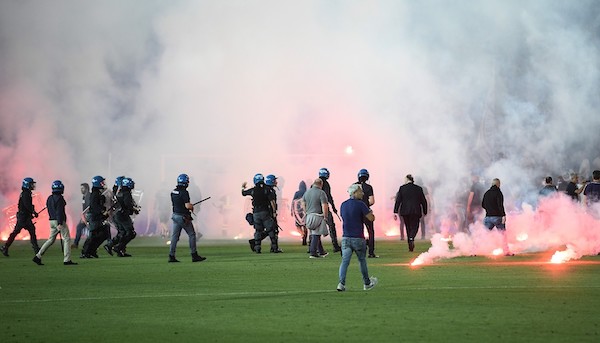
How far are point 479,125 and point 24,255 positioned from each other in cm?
1938

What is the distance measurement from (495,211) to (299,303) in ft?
42.7

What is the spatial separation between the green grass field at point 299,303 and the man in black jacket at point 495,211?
2791 millimetres

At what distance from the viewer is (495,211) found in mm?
27672

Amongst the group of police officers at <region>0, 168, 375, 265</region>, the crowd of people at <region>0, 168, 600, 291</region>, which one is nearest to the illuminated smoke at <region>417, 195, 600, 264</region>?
the crowd of people at <region>0, 168, 600, 291</region>

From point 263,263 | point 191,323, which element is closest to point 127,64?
point 263,263

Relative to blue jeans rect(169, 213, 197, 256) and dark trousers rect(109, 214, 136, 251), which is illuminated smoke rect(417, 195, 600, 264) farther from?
dark trousers rect(109, 214, 136, 251)

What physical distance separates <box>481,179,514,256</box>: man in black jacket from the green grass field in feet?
9.16

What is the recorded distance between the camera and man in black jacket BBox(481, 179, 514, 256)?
2762 centimetres

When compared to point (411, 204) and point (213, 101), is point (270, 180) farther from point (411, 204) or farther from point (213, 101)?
point (213, 101)

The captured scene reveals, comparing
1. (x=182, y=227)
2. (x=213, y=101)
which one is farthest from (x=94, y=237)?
(x=213, y=101)

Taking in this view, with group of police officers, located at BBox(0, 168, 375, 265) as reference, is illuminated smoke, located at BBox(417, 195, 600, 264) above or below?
below

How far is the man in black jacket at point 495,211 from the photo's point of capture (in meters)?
27.6

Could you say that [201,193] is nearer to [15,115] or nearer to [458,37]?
[15,115]

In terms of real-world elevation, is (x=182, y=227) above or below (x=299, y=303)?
above
